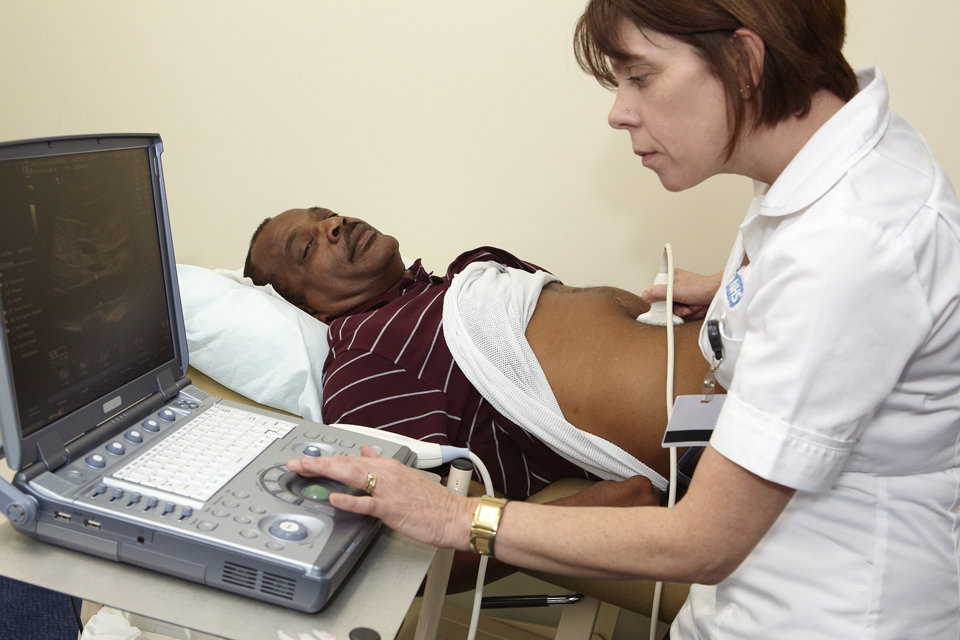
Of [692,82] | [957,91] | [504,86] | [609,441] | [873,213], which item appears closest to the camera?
[873,213]

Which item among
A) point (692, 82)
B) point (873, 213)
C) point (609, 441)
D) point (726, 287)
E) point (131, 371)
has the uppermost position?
point (692, 82)

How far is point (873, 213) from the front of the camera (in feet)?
2.13

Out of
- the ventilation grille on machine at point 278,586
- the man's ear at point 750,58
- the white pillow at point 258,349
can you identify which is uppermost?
the man's ear at point 750,58

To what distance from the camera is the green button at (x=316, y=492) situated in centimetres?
77

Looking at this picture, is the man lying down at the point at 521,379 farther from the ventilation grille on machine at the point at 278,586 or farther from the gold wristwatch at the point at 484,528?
the ventilation grille on machine at the point at 278,586

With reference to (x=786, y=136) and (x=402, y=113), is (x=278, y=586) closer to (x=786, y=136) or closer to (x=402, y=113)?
(x=786, y=136)

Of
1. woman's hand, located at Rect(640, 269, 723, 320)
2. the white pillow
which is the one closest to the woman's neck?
woman's hand, located at Rect(640, 269, 723, 320)

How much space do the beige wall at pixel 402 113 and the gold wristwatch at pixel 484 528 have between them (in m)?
1.28

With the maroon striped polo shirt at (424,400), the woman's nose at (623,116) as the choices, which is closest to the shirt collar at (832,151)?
the woman's nose at (623,116)

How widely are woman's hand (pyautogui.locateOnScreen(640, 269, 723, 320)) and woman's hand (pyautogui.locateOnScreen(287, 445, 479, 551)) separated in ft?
2.37

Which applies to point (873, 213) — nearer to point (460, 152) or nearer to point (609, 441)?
point (609, 441)

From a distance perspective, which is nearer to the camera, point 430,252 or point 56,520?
point 56,520

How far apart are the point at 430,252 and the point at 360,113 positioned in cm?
45

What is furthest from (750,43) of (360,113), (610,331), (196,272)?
(360,113)
